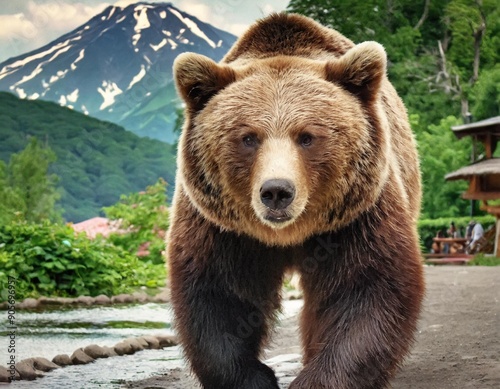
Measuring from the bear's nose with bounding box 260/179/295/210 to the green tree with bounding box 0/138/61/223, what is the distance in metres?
16.2

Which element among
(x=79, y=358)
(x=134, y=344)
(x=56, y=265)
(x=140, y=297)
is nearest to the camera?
(x=79, y=358)

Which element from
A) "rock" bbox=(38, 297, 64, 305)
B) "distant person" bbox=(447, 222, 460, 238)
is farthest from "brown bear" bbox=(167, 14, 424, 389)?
"distant person" bbox=(447, 222, 460, 238)

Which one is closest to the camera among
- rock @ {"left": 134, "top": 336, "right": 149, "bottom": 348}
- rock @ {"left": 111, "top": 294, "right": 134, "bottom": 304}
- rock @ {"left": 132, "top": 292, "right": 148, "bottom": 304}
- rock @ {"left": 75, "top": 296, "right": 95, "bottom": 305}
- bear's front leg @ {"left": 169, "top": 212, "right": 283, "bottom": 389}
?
bear's front leg @ {"left": 169, "top": 212, "right": 283, "bottom": 389}

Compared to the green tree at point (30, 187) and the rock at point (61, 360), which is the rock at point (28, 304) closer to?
the rock at point (61, 360)

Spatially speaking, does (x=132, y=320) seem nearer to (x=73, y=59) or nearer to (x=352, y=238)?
(x=352, y=238)

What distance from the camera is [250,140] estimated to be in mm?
4184

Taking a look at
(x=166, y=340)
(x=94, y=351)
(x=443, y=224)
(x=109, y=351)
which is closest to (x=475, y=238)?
(x=443, y=224)

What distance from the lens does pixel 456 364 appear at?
540 centimetres

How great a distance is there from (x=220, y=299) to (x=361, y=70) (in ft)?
4.68

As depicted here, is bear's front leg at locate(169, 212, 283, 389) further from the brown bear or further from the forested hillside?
the forested hillside

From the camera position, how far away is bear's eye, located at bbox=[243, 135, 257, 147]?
4.17 m

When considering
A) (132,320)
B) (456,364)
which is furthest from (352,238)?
(132,320)

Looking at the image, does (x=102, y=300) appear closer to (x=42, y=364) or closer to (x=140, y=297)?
(x=140, y=297)

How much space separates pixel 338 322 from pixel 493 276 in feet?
25.9
